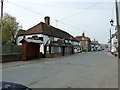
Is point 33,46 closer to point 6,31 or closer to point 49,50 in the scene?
point 49,50

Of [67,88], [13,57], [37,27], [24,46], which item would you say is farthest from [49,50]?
[67,88]

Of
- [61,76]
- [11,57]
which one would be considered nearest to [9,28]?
[11,57]

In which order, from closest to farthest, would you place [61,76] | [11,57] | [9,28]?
[61,76] → [11,57] → [9,28]

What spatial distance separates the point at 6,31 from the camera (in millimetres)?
65312

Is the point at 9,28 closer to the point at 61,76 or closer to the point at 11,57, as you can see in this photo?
the point at 11,57

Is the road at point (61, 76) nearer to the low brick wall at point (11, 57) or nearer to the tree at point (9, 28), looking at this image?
the low brick wall at point (11, 57)

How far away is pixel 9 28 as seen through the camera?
219ft

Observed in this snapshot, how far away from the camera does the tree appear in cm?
6482

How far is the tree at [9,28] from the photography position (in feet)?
213

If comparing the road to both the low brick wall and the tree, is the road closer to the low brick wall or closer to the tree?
the low brick wall

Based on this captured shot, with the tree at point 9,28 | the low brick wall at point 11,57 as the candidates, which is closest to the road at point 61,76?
the low brick wall at point 11,57

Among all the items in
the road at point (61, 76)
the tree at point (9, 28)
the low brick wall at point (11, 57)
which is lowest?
the road at point (61, 76)

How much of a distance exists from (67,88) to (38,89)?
1.42 m

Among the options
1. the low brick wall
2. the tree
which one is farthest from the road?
the tree
